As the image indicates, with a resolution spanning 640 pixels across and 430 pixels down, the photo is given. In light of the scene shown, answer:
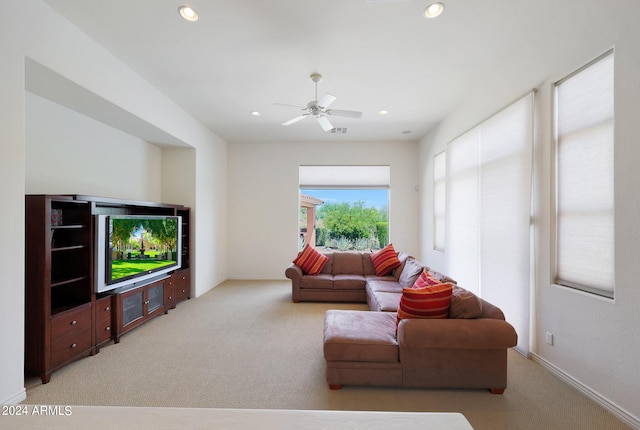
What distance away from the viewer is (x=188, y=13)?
2.31 m

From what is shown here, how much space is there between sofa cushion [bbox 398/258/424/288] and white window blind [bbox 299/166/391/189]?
242 centimetres

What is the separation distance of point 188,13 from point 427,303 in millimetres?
3098

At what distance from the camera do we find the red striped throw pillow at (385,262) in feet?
15.6

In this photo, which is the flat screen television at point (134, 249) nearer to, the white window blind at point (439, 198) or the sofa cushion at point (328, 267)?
the sofa cushion at point (328, 267)

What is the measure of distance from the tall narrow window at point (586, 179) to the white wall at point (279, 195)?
146 inches

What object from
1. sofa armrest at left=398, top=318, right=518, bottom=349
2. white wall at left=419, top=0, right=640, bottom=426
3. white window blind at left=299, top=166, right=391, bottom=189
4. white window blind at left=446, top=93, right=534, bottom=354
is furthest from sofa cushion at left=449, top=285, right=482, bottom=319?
white window blind at left=299, top=166, right=391, bottom=189

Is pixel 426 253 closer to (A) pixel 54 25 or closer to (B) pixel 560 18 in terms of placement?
(B) pixel 560 18

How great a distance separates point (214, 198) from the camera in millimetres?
5574

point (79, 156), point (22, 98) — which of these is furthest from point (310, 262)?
point (22, 98)

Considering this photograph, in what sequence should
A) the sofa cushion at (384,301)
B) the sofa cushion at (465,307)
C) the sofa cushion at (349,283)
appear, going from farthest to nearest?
1. the sofa cushion at (349,283)
2. the sofa cushion at (384,301)
3. the sofa cushion at (465,307)

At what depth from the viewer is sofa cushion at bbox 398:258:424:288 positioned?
3785 mm

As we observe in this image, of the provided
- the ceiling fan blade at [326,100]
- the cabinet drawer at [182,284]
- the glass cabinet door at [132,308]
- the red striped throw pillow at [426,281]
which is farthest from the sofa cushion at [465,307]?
the cabinet drawer at [182,284]

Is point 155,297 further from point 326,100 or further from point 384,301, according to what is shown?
point 326,100

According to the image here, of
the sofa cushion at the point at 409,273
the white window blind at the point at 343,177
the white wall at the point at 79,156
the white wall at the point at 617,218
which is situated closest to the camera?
the white wall at the point at 617,218
